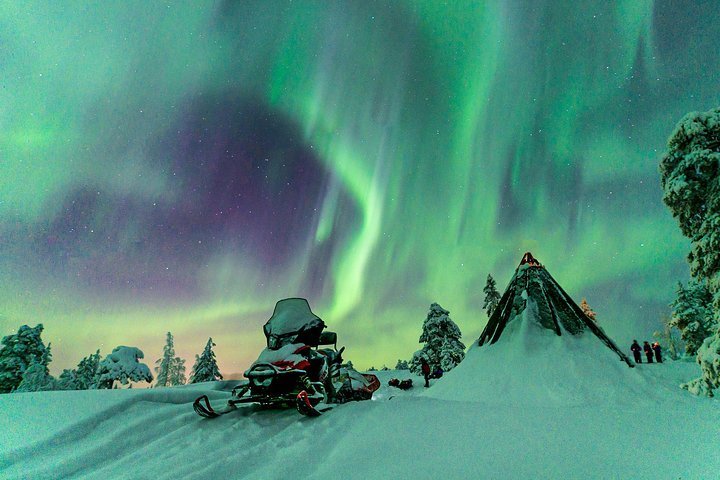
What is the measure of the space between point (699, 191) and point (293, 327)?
13.6 meters

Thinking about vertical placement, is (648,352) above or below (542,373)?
above

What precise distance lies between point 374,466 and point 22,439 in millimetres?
7224

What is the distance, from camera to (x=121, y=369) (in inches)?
1280

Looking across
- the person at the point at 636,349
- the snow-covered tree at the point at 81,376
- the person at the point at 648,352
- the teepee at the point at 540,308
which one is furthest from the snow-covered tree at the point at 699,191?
the snow-covered tree at the point at 81,376

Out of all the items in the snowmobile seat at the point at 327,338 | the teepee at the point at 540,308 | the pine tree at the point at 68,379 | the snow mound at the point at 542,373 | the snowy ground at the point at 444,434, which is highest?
the teepee at the point at 540,308

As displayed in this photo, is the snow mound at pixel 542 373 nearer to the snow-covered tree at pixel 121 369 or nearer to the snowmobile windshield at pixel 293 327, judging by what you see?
the snowmobile windshield at pixel 293 327

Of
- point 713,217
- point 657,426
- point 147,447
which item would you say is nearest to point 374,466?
point 657,426

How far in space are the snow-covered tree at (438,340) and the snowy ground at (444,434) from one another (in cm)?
2368

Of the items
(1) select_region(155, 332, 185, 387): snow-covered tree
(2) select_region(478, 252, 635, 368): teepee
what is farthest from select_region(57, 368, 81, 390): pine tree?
(2) select_region(478, 252, 635, 368): teepee

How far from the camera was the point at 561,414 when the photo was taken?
4.22m

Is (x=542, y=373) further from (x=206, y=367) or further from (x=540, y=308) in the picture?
(x=206, y=367)

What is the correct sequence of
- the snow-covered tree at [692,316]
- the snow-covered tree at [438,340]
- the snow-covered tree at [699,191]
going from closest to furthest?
the snow-covered tree at [699,191] → the snow-covered tree at [692,316] → the snow-covered tree at [438,340]

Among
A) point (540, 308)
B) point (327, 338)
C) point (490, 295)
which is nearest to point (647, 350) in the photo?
point (490, 295)

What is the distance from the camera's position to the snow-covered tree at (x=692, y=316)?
93.1 feet
